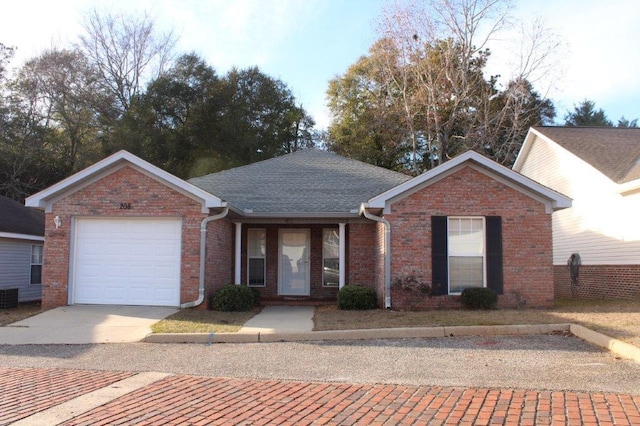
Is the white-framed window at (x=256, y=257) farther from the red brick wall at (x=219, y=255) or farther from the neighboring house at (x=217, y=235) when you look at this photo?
the neighboring house at (x=217, y=235)

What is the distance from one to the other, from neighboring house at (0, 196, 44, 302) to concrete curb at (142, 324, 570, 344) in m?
10.7

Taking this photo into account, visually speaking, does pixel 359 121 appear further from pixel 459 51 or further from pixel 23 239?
pixel 23 239

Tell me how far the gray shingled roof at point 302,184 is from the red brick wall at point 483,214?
2.44 metres

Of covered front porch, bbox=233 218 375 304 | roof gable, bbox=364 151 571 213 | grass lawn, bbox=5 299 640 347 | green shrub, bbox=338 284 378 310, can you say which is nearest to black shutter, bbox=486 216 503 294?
grass lawn, bbox=5 299 640 347

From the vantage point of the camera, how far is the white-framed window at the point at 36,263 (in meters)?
20.1

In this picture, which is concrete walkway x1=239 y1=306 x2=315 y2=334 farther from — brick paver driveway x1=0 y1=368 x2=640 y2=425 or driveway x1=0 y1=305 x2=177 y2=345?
brick paver driveway x1=0 y1=368 x2=640 y2=425

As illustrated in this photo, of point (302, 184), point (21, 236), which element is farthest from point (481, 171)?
point (21, 236)

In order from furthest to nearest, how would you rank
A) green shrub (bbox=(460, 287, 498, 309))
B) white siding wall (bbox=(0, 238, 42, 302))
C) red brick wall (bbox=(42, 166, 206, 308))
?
white siding wall (bbox=(0, 238, 42, 302)), red brick wall (bbox=(42, 166, 206, 308)), green shrub (bbox=(460, 287, 498, 309))

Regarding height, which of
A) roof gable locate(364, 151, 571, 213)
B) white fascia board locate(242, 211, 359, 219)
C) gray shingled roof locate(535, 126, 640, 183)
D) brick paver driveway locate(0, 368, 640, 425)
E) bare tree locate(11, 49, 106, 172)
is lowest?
brick paver driveway locate(0, 368, 640, 425)

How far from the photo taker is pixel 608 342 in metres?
8.66

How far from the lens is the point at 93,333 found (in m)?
10.8

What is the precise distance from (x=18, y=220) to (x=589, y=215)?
19.5 metres

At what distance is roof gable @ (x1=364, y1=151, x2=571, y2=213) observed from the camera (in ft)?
44.0

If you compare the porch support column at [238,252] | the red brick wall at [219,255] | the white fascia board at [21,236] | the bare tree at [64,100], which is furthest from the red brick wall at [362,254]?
the bare tree at [64,100]
